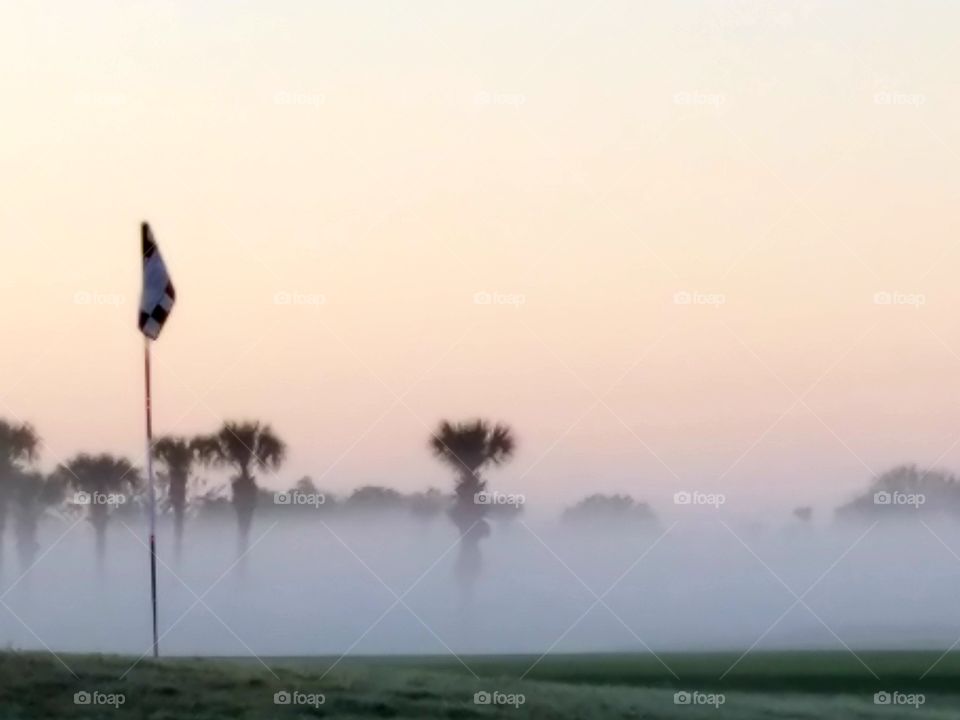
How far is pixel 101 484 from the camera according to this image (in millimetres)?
21375

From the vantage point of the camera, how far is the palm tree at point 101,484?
21.2m

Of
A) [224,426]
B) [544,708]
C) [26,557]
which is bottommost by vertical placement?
[544,708]

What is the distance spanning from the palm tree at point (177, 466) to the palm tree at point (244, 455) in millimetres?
188

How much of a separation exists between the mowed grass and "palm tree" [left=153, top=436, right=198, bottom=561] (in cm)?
285

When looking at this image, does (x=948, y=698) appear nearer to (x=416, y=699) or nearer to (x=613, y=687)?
(x=613, y=687)

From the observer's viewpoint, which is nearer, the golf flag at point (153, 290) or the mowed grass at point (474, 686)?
the mowed grass at point (474, 686)

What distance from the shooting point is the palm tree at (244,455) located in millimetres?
21594

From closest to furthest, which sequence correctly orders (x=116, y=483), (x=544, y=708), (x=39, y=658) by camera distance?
1. (x=544, y=708)
2. (x=39, y=658)
3. (x=116, y=483)

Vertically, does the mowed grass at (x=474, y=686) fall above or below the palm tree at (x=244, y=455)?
below

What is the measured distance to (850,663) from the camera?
22047 mm

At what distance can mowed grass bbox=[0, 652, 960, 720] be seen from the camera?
18.3 m

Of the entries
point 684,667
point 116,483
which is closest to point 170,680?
point 116,483

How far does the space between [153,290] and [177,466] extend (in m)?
3.53

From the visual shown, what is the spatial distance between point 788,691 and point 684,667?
1.58 metres
